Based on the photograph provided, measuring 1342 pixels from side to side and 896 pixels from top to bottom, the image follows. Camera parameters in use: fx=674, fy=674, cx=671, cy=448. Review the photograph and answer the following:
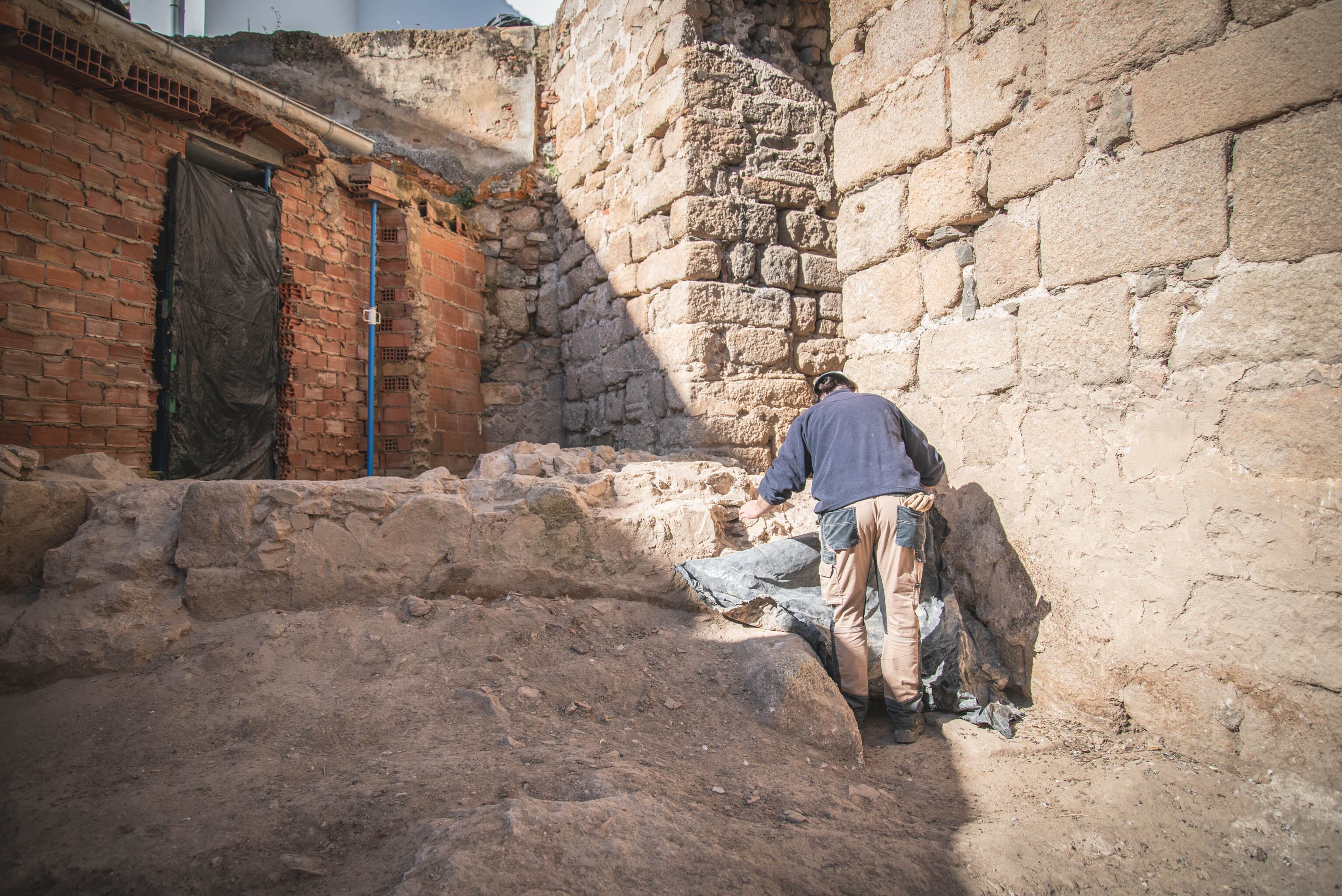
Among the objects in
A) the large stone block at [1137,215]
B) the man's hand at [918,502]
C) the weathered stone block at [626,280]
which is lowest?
the man's hand at [918,502]

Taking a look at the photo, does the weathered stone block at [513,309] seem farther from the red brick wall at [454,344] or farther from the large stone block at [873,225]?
the large stone block at [873,225]

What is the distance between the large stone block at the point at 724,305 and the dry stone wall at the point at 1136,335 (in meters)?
1.32

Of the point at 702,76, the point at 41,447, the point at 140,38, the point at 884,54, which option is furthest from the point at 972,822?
the point at 140,38

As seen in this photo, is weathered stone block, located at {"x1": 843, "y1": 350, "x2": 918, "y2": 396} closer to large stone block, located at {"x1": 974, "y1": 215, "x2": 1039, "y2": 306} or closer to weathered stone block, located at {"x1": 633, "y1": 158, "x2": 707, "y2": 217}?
large stone block, located at {"x1": 974, "y1": 215, "x2": 1039, "y2": 306}

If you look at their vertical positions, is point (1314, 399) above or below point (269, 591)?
above

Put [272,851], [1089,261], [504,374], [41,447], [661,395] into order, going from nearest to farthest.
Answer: [272,851], [1089,261], [41,447], [661,395], [504,374]

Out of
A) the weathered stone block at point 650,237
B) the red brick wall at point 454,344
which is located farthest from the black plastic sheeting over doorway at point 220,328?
the weathered stone block at point 650,237

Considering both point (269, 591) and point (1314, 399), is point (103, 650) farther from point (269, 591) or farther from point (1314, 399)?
point (1314, 399)

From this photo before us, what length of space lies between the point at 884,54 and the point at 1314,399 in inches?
91.4

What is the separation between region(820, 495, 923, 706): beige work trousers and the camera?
262 cm

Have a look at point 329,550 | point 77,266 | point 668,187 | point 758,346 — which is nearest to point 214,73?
point 77,266

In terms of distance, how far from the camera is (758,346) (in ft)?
14.8

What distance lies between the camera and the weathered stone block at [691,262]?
14.5ft

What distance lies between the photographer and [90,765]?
1.88m
